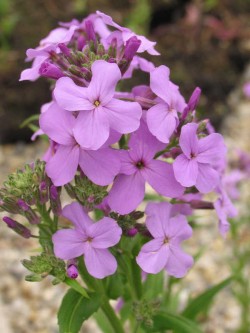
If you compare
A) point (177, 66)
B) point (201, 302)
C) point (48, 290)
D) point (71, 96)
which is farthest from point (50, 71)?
point (177, 66)

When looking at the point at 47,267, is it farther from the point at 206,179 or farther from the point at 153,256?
the point at 206,179

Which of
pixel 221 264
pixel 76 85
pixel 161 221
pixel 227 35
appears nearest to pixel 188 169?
pixel 161 221

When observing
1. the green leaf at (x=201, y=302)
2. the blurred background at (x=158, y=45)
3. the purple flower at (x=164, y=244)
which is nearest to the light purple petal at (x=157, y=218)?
the purple flower at (x=164, y=244)

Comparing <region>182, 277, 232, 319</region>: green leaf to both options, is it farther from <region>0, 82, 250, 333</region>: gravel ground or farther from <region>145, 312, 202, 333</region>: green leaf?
<region>0, 82, 250, 333</region>: gravel ground

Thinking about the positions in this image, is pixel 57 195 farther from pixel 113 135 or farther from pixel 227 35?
pixel 227 35

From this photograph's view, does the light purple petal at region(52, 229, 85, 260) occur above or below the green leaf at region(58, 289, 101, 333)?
above

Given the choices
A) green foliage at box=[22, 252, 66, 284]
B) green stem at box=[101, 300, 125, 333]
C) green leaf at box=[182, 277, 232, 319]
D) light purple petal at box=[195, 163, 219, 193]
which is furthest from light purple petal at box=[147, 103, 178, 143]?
green leaf at box=[182, 277, 232, 319]
